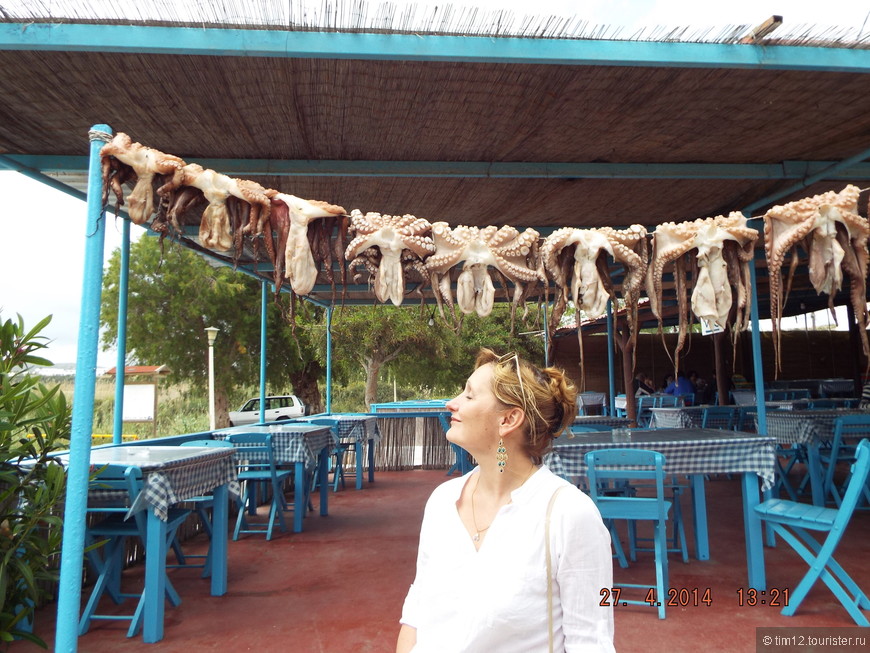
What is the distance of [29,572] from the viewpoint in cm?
274

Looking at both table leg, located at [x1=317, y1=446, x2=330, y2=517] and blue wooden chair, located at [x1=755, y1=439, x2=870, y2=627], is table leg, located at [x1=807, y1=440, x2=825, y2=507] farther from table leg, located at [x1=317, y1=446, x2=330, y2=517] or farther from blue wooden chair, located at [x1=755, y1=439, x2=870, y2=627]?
table leg, located at [x1=317, y1=446, x2=330, y2=517]

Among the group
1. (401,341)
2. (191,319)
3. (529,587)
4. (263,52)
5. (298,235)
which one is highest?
(191,319)

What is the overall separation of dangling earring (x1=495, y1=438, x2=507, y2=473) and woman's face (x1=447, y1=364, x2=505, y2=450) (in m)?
0.02

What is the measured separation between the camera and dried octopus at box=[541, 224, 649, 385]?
288 centimetres

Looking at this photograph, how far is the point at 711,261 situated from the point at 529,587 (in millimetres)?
2294

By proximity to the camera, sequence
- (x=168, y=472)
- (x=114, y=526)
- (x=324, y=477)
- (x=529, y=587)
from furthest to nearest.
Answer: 1. (x=324, y=477)
2. (x=114, y=526)
3. (x=168, y=472)
4. (x=529, y=587)

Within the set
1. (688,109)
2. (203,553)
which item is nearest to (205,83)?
(688,109)

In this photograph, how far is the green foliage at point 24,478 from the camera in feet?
9.27

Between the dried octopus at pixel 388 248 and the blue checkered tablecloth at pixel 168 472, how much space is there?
1.76 metres

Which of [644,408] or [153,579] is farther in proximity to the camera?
[644,408]

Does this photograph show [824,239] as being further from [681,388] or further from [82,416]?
[681,388]

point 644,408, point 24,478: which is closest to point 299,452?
point 24,478

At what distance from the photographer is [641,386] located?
563 inches

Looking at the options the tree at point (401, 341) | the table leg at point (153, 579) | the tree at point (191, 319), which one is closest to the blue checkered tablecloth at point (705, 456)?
the table leg at point (153, 579)
